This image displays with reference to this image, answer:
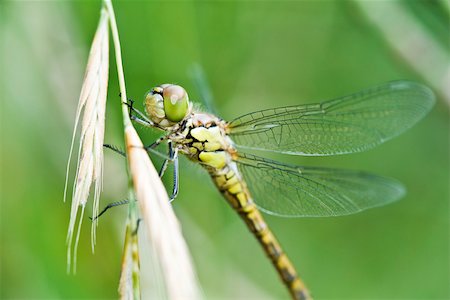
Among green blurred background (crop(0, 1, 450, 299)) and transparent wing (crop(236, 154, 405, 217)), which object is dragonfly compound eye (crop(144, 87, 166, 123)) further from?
transparent wing (crop(236, 154, 405, 217))

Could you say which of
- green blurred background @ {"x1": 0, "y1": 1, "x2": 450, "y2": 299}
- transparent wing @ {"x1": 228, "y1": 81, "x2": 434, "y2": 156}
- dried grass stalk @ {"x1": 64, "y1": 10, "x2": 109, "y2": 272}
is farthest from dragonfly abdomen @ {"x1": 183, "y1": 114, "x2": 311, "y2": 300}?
dried grass stalk @ {"x1": 64, "y1": 10, "x2": 109, "y2": 272}

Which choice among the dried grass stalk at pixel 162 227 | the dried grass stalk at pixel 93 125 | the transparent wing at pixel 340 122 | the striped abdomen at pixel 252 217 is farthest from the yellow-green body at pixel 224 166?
the dried grass stalk at pixel 162 227

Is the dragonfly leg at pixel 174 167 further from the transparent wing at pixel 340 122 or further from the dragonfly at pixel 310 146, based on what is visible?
the transparent wing at pixel 340 122

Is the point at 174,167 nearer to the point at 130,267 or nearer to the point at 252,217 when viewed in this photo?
the point at 252,217

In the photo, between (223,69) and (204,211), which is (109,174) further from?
(223,69)

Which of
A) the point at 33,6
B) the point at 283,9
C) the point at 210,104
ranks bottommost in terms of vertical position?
the point at 210,104

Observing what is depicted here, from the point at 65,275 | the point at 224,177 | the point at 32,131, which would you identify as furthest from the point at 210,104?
the point at 65,275

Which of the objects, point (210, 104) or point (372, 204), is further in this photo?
point (210, 104)
